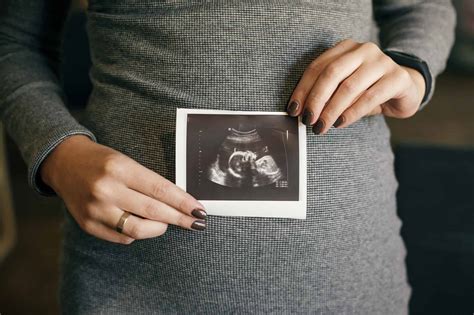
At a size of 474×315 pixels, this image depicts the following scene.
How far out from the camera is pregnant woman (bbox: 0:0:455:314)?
0.62 metres

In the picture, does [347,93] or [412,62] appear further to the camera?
[412,62]

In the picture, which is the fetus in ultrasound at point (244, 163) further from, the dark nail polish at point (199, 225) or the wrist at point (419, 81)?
the wrist at point (419, 81)

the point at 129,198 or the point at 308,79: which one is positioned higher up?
the point at 308,79

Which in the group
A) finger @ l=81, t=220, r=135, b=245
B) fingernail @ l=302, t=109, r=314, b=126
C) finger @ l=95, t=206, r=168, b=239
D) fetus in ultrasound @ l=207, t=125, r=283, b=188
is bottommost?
finger @ l=81, t=220, r=135, b=245

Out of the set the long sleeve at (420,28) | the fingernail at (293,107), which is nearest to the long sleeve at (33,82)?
the fingernail at (293,107)

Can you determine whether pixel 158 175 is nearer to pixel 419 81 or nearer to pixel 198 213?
pixel 198 213

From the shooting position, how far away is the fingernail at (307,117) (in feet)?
2.02

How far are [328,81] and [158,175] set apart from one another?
25cm

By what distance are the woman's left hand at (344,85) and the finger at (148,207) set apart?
0.21m

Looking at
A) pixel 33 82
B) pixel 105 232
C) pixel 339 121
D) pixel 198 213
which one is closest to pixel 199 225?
pixel 198 213

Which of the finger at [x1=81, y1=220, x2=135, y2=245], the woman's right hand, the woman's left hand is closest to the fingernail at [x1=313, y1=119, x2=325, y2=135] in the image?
the woman's left hand

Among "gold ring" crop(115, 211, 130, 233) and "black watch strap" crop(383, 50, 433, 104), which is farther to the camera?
"black watch strap" crop(383, 50, 433, 104)

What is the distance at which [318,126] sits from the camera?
62cm

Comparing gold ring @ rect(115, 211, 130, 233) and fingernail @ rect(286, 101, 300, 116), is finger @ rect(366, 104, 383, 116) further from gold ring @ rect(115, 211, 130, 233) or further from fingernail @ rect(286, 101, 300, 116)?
gold ring @ rect(115, 211, 130, 233)
